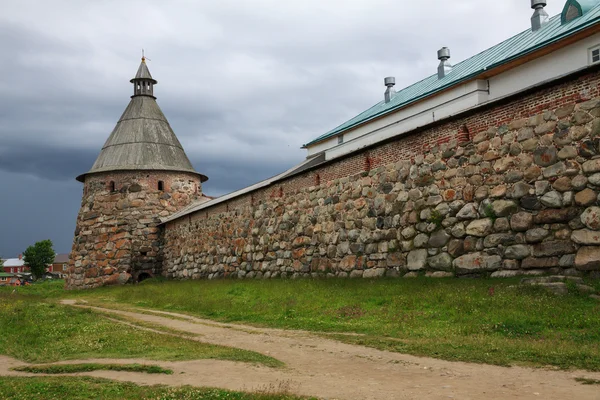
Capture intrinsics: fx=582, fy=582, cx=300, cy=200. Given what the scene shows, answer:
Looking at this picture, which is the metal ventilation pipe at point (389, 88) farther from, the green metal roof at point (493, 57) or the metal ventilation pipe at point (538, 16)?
the metal ventilation pipe at point (538, 16)

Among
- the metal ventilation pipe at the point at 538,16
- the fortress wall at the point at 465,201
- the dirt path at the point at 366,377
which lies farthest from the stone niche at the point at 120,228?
the dirt path at the point at 366,377

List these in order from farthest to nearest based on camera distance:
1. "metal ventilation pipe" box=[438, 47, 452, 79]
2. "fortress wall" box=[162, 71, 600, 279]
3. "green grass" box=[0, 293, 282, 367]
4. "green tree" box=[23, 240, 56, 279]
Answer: "green tree" box=[23, 240, 56, 279] < "metal ventilation pipe" box=[438, 47, 452, 79] < "fortress wall" box=[162, 71, 600, 279] < "green grass" box=[0, 293, 282, 367]

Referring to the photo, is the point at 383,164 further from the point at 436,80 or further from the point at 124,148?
the point at 124,148

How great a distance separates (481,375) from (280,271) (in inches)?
413

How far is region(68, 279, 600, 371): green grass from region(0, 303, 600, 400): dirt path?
1.27ft

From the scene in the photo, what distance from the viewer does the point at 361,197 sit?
1277 cm

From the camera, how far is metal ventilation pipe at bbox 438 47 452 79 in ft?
64.9

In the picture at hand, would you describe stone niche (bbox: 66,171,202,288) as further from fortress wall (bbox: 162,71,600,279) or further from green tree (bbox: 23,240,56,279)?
green tree (bbox: 23,240,56,279)

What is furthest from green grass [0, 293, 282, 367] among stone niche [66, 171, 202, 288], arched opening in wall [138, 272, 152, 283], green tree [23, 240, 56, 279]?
green tree [23, 240, 56, 279]

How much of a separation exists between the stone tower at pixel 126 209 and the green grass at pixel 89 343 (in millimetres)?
12885

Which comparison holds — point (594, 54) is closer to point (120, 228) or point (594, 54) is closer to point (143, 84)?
point (120, 228)

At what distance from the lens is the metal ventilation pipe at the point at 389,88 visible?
22731 millimetres

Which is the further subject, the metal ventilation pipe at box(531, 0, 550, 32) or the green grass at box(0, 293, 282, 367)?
the metal ventilation pipe at box(531, 0, 550, 32)

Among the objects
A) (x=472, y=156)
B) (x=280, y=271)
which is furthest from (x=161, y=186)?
(x=472, y=156)
